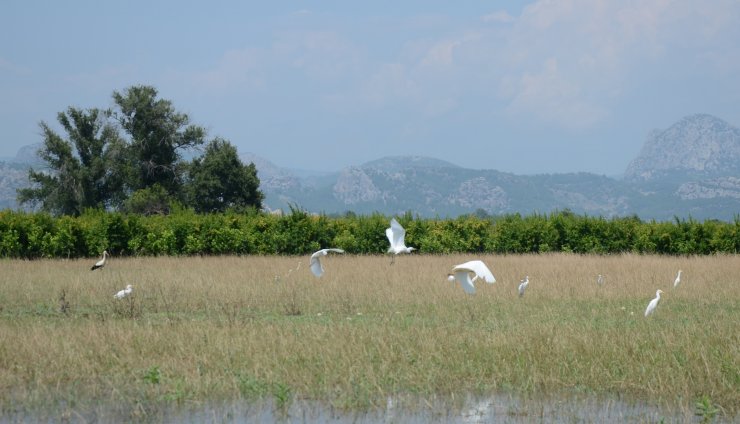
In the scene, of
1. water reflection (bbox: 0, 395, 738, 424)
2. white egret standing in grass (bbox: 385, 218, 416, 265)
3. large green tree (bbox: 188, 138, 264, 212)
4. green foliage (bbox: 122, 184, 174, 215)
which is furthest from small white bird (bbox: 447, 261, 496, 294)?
large green tree (bbox: 188, 138, 264, 212)

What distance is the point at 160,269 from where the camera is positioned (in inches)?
891

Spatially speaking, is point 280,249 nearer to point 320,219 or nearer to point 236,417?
point 320,219

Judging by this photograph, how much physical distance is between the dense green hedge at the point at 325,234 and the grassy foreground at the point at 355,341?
28.5 feet

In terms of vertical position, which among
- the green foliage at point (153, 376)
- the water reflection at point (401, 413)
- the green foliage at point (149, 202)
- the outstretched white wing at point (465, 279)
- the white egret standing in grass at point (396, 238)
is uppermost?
the green foliage at point (149, 202)

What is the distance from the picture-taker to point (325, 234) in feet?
102

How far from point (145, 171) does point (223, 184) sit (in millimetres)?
5957

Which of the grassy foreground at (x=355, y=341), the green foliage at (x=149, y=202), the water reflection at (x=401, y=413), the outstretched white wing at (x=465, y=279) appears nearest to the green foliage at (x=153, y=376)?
the grassy foreground at (x=355, y=341)

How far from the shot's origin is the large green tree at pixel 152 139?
53438 mm

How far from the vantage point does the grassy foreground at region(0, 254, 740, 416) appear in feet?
30.7

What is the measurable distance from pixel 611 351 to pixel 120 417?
639cm

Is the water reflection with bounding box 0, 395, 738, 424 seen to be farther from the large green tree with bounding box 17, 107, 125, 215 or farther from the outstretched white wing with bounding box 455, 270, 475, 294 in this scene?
the large green tree with bounding box 17, 107, 125, 215

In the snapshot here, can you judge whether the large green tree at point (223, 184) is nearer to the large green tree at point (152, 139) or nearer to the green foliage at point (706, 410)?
the large green tree at point (152, 139)

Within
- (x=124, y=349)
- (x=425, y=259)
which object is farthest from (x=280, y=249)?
(x=124, y=349)

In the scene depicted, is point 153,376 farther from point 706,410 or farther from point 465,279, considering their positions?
point 465,279
